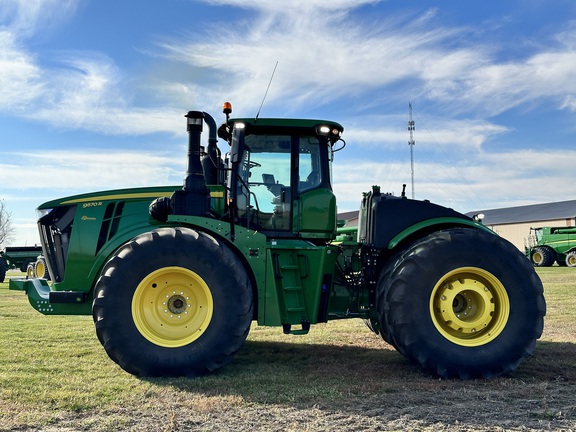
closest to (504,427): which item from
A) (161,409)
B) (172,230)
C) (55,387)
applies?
(161,409)

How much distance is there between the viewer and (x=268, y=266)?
19.7 ft

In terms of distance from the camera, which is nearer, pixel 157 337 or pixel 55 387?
pixel 55 387

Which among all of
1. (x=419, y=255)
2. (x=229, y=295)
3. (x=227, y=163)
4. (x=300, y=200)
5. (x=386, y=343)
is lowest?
(x=386, y=343)

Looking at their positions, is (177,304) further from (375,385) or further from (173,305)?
(375,385)

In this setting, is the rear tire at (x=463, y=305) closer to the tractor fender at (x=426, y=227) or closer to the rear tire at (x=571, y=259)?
the tractor fender at (x=426, y=227)

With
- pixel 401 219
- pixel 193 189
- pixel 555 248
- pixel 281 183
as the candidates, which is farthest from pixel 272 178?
pixel 555 248

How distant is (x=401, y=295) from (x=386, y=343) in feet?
7.81

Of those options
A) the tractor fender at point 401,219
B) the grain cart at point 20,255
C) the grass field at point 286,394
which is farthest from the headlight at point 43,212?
the grain cart at point 20,255

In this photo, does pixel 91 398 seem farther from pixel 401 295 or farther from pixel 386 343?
pixel 386 343

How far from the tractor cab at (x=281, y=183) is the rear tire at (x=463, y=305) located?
1219 millimetres

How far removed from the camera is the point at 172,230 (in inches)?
230

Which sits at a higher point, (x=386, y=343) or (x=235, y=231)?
(x=235, y=231)

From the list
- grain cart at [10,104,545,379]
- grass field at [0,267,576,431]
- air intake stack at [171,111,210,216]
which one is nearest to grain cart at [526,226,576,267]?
grass field at [0,267,576,431]

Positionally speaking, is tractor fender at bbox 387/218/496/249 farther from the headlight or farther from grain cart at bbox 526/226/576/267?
grain cart at bbox 526/226/576/267
